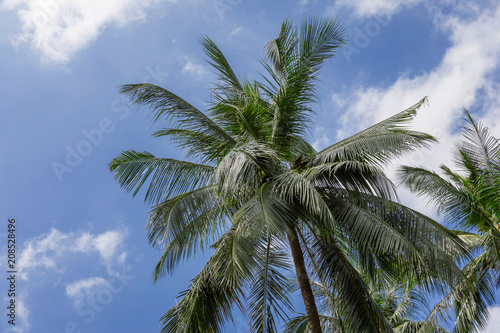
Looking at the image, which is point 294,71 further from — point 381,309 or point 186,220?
point 381,309

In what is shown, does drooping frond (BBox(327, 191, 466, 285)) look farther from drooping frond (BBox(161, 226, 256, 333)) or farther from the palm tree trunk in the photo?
drooping frond (BBox(161, 226, 256, 333))

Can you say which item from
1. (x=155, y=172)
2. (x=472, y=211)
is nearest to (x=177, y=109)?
(x=155, y=172)

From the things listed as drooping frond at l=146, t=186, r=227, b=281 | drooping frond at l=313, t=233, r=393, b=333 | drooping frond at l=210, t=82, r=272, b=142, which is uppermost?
drooping frond at l=210, t=82, r=272, b=142

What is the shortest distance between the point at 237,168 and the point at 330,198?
2.08 metres

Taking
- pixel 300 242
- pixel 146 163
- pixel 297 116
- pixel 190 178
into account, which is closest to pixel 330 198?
pixel 300 242

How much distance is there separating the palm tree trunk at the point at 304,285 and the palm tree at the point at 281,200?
0.02 meters

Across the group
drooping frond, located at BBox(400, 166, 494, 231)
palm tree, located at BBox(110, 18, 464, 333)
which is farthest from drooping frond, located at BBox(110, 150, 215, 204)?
drooping frond, located at BBox(400, 166, 494, 231)

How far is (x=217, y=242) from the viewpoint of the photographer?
916 centimetres

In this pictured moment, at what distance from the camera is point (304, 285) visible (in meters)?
8.49

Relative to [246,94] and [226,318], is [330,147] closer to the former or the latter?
[246,94]

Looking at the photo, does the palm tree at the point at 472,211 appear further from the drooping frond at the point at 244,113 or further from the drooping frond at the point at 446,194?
the drooping frond at the point at 244,113

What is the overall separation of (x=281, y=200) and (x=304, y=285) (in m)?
1.49

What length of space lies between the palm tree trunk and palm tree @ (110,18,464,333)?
0.02 metres

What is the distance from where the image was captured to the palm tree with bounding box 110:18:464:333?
8.12m
